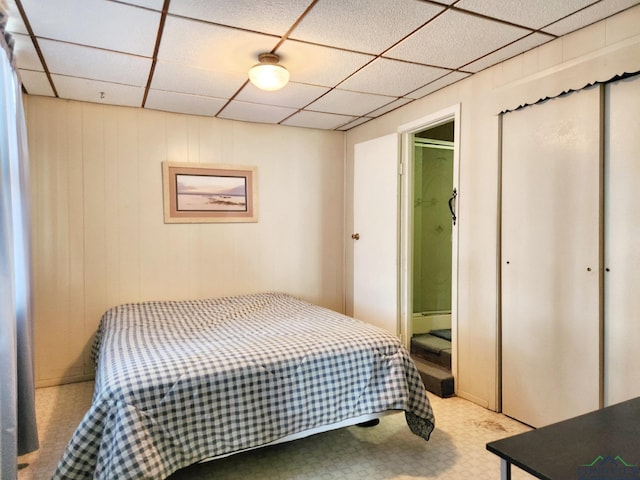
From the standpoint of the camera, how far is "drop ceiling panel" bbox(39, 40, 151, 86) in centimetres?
239

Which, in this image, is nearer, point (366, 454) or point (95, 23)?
point (95, 23)

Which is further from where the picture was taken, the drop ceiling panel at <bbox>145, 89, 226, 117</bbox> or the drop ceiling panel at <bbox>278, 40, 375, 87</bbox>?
the drop ceiling panel at <bbox>145, 89, 226, 117</bbox>

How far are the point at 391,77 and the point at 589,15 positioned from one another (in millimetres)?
1173

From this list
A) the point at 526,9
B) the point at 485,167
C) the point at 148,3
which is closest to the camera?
the point at 148,3

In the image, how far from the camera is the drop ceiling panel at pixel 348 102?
3.28 m

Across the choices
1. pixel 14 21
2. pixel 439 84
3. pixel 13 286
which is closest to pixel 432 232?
pixel 439 84

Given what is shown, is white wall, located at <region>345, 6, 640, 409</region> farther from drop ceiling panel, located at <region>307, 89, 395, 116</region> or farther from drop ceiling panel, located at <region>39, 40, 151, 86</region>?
drop ceiling panel, located at <region>39, 40, 151, 86</region>

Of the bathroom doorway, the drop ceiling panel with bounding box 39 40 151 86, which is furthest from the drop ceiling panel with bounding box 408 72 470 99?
the drop ceiling panel with bounding box 39 40 151 86

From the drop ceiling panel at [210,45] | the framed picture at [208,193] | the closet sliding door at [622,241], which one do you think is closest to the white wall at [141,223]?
the framed picture at [208,193]

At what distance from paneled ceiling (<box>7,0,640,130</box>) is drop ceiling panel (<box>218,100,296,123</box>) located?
142mm

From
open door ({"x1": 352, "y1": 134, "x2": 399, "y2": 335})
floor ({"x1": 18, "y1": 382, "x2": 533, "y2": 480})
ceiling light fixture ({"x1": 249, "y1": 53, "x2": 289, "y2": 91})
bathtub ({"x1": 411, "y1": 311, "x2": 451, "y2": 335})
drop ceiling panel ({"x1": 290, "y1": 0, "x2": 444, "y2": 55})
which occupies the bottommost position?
floor ({"x1": 18, "y1": 382, "x2": 533, "y2": 480})

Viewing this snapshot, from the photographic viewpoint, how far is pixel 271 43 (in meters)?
2.34

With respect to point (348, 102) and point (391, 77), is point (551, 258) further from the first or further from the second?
point (348, 102)

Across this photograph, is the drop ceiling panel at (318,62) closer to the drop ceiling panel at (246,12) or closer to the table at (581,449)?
the drop ceiling panel at (246,12)
